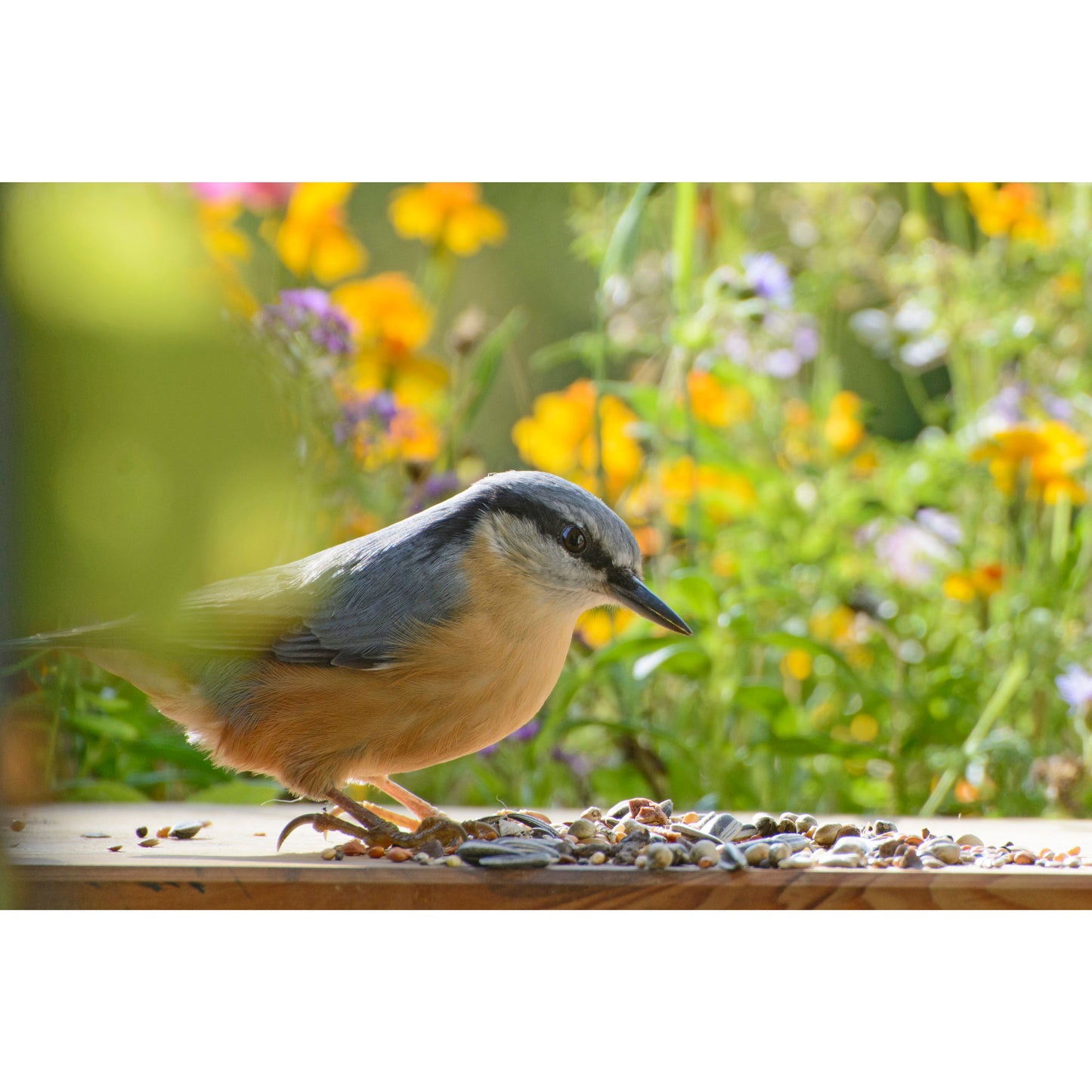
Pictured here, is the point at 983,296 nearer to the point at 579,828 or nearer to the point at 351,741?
the point at 579,828

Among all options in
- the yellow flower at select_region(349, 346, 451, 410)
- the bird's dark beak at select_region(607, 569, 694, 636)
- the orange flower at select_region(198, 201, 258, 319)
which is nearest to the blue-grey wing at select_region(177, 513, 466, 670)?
the bird's dark beak at select_region(607, 569, 694, 636)

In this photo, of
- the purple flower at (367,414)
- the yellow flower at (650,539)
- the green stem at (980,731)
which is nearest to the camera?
the purple flower at (367,414)

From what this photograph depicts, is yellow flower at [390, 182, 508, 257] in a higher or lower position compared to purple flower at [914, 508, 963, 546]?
higher

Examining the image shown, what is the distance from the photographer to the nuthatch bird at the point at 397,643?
6.64ft

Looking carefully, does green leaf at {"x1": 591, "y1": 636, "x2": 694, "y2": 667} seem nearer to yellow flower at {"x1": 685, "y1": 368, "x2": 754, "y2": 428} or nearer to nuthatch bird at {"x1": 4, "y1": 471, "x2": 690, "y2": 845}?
nuthatch bird at {"x1": 4, "y1": 471, "x2": 690, "y2": 845}

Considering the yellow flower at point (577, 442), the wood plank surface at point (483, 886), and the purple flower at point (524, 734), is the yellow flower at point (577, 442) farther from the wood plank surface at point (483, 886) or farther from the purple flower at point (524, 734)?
the wood plank surface at point (483, 886)

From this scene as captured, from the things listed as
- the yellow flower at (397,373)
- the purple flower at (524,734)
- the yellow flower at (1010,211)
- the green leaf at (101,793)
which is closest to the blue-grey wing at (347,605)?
the green leaf at (101,793)

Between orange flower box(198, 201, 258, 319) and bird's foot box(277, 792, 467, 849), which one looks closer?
bird's foot box(277, 792, 467, 849)

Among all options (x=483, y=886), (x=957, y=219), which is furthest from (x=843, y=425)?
(x=483, y=886)

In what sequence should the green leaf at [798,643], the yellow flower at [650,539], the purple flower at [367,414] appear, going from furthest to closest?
1. the yellow flower at [650,539]
2. the purple flower at [367,414]
3. the green leaf at [798,643]

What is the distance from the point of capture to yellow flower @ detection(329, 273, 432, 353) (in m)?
3.15

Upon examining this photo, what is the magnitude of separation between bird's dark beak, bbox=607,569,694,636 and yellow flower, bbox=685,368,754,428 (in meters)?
1.40

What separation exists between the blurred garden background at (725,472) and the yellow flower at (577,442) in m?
0.01

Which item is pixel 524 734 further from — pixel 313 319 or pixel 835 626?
pixel 313 319
